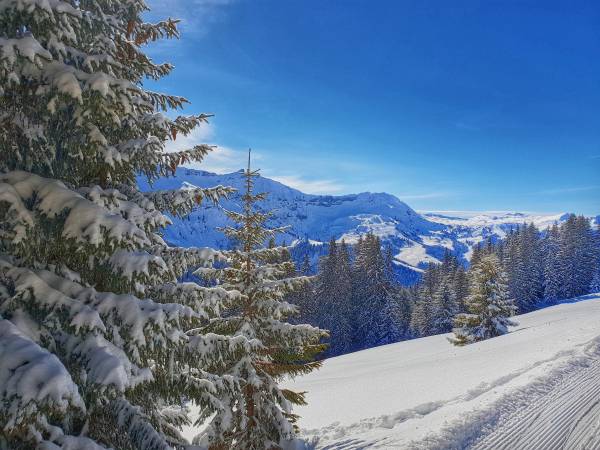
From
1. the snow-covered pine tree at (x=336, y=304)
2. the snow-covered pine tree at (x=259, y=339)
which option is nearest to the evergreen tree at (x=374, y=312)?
the snow-covered pine tree at (x=336, y=304)

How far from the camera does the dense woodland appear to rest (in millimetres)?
55125

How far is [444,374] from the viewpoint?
60.5ft

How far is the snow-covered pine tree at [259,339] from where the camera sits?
9.91 m

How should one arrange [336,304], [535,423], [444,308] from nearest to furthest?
1. [535,423]
2. [336,304]
3. [444,308]

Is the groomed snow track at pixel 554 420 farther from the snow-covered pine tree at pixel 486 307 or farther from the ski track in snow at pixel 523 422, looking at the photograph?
the snow-covered pine tree at pixel 486 307

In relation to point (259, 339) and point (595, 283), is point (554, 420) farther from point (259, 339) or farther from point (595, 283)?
point (595, 283)

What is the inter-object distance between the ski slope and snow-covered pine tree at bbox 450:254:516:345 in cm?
917

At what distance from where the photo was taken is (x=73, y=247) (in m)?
4.66

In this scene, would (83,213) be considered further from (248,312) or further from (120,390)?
(248,312)

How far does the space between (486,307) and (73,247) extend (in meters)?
33.7

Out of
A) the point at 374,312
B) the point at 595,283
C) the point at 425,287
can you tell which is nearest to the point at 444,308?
the point at 425,287

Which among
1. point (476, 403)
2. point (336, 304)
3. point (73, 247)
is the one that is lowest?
point (336, 304)

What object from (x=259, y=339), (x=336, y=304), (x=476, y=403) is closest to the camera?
(x=259, y=339)

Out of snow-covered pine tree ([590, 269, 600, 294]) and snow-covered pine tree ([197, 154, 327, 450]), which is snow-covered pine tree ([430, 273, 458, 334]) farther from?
snow-covered pine tree ([197, 154, 327, 450])
